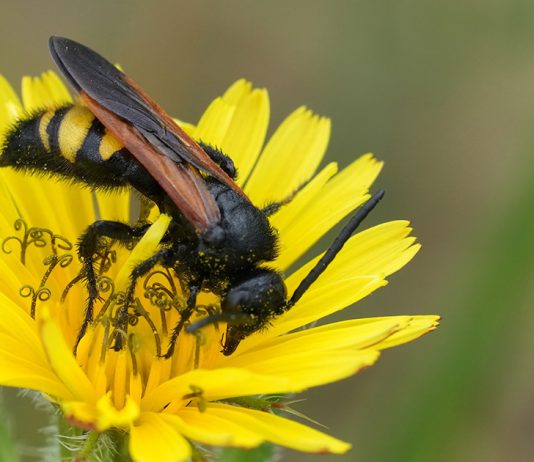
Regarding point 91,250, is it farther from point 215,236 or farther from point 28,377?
point 28,377

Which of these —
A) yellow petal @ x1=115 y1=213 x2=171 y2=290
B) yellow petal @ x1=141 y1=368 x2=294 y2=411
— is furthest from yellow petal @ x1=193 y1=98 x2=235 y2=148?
yellow petal @ x1=141 y1=368 x2=294 y2=411

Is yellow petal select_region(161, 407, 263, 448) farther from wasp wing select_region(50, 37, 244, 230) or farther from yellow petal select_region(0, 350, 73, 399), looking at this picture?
wasp wing select_region(50, 37, 244, 230)

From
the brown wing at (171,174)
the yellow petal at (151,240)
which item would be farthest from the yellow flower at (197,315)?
the brown wing at (171,174)

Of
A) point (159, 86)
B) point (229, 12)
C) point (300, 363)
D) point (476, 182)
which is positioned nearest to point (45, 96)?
point (300, 363)

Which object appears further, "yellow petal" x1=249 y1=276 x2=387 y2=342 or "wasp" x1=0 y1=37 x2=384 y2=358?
"yellow petal" x1=249 y1=276 x2=387 y2=342

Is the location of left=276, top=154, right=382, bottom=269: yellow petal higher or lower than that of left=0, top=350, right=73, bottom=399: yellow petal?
higher
